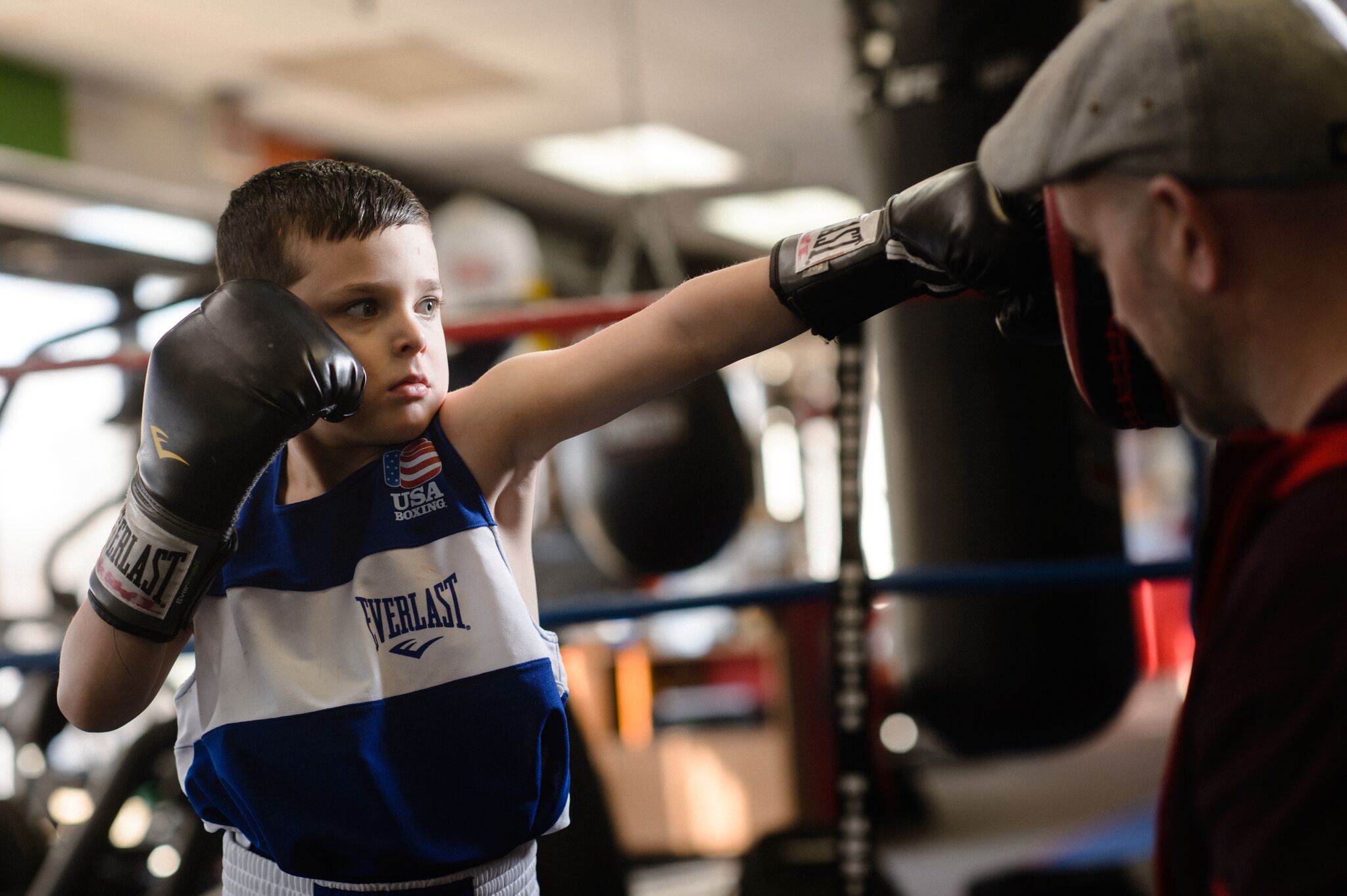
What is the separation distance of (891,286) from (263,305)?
1.55 ft

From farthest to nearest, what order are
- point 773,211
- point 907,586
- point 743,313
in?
point 773,211 → point 907,586 → point 743,313

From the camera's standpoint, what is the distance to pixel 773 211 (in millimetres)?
9039

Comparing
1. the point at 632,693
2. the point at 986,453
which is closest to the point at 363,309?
the point at 986,453

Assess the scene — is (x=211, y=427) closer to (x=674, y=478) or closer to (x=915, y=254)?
(x=915, y=254)

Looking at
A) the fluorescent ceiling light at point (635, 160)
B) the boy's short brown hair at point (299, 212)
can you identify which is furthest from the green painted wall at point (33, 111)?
the boy's short brown hair at point (299, 212)

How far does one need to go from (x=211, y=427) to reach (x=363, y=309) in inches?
6.0

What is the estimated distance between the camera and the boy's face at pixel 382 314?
3.19 ft

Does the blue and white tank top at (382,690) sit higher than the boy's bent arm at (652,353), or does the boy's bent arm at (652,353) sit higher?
the boy's bent arm at (652,353)

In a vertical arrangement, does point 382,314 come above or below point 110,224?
below

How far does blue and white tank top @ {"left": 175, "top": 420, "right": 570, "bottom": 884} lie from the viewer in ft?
3.04

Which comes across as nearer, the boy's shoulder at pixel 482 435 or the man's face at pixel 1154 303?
the man's face at pixel 1154 303

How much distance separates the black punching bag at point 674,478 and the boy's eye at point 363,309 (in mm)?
2612

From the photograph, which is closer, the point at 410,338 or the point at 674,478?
the point at 410,338

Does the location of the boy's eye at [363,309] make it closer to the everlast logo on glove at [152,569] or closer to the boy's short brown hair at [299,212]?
the boy's short brown hair at [299,212]
